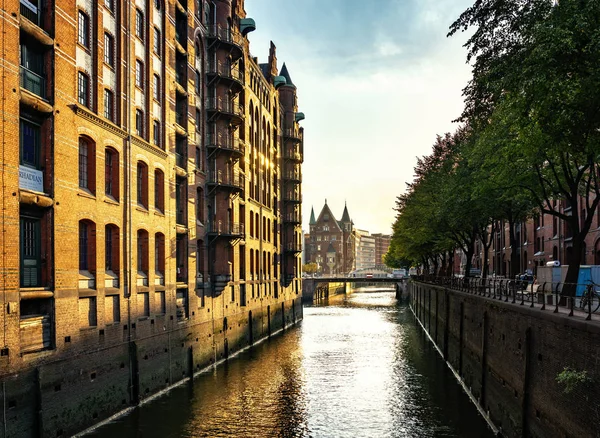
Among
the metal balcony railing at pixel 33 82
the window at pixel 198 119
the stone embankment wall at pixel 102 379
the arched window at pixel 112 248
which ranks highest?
the window at pixel 198 119

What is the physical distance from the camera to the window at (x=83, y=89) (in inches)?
887

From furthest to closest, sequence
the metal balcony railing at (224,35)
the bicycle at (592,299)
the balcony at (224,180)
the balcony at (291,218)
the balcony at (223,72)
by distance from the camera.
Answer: the balcony at (291,218) < the metal balcony railing at (224,35) < the balcony at (223,72) < the balcony at (224,180) < the bicycle at (592,299)

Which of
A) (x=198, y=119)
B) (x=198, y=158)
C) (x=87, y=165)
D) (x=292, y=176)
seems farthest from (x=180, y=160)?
(x=292, y=176)

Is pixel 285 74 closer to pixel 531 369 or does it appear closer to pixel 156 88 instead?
pixel 156 88

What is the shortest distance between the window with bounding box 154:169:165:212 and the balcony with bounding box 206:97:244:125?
9417 mm

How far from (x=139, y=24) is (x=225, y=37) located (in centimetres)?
1237

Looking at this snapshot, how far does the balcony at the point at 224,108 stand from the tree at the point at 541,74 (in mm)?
18983

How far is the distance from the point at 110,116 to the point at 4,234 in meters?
9.36

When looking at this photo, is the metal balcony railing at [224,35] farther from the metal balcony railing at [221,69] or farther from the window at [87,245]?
the window at [87,245]

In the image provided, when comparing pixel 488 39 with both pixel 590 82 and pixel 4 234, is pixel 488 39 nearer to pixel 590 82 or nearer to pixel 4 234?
pixel 590 82

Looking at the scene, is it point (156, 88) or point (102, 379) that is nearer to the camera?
point (102, 379)

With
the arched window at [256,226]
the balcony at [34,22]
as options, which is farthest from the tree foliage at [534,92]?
the arched window at [256,226]

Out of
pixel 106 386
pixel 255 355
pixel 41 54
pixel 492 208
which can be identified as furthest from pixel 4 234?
pixel 492 208

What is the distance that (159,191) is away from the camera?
29.9 metres
